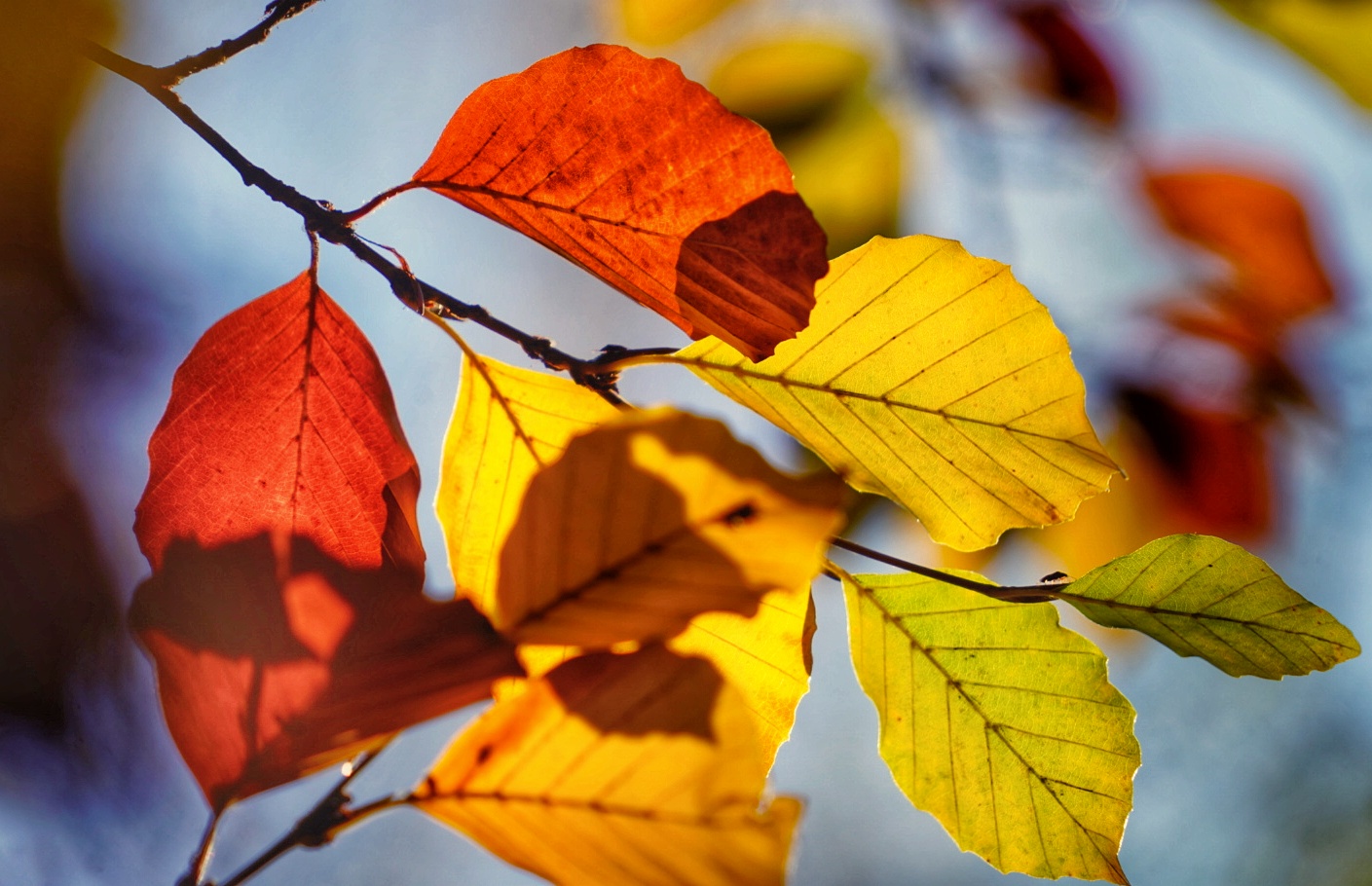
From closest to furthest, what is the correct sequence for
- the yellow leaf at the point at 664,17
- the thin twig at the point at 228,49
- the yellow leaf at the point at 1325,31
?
1. the thin twig at the point at 228,49
2. the yellow leaf at the point at 1325,31
3. the yellow leaf at the point at 664,17

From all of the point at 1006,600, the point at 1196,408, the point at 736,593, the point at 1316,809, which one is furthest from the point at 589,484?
the point at 1316,809

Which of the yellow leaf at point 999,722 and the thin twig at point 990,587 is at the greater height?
the thin twig at point 990,587

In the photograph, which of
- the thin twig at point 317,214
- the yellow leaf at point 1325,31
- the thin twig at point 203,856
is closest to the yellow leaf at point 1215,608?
the thin twig at point 317,214

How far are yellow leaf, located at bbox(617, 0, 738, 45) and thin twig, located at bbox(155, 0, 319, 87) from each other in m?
0.66

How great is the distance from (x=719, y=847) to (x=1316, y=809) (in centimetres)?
550

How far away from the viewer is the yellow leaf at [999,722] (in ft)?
1.20

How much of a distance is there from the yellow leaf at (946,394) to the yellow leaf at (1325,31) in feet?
2.13

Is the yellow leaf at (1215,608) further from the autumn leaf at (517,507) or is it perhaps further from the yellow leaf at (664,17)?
the yellow leaf at (664,17)

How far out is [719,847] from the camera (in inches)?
10.2

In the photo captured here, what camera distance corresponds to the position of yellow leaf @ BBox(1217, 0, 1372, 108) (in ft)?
2.48

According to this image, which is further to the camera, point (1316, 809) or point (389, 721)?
point (1316, 809)

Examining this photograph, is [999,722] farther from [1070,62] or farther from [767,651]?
[1070,62]

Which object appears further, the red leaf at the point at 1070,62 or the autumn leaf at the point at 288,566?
the red leaf at the point at 1070,62

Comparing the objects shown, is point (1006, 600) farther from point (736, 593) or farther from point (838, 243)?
point (838, 243)
